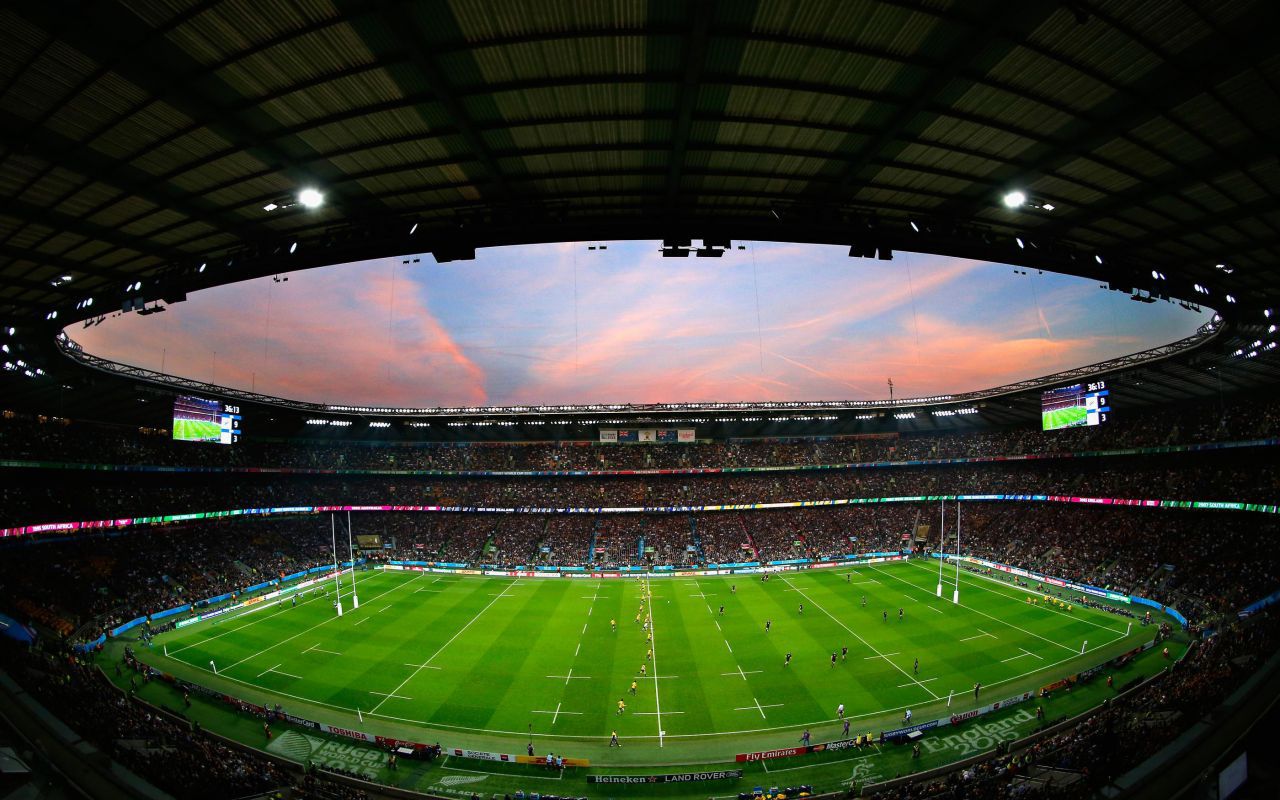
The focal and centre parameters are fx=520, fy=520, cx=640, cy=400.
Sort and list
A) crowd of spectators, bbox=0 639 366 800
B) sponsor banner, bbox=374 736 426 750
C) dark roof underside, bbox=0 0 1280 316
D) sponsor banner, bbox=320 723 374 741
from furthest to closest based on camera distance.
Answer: sponsor banner, bbox=320 723 374 741
sponsor banner, bbox=374 736 426 750
crowd of spectators, bbox=0 639 366 800
dark roof underside, bbox=0 0 1280 316

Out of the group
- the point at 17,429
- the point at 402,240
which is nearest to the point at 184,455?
the point at 17,429

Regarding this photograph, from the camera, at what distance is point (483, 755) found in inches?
861

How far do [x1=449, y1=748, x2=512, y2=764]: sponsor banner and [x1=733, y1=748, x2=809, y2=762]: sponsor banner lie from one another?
30.7 feet

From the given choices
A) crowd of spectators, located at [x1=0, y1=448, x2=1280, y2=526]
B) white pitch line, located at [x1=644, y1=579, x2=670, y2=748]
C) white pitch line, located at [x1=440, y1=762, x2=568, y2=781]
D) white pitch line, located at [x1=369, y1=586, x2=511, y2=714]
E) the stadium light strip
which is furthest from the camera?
crowd of spectators, located at [x1=0, y1=448, x2=1280, y2=526]

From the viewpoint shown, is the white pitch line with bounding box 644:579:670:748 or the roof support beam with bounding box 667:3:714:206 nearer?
the roof support beam with bounding box 667:3:714:206

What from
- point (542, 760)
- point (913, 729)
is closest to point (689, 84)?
point (542, 760)

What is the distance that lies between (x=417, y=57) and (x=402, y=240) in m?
6.33

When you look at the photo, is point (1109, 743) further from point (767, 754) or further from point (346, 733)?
point (346, 733)

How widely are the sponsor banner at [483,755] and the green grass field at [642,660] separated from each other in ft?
2.50

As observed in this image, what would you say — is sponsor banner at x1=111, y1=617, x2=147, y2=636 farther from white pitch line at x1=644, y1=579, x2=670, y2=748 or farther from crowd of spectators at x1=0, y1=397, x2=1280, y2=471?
white pitch line at x1=644, y1=579, x2=670, y2=748

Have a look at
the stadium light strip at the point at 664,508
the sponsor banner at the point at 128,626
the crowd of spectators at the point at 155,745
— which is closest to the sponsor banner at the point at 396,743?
the crowd of spectators at the point at 155,745

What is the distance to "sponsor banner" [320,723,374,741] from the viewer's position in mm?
23188

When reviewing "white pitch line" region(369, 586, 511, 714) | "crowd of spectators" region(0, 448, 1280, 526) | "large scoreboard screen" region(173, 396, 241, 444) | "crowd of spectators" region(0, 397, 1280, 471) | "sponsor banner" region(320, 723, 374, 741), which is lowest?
"white pitch line" region(369, 586, 511, 714)

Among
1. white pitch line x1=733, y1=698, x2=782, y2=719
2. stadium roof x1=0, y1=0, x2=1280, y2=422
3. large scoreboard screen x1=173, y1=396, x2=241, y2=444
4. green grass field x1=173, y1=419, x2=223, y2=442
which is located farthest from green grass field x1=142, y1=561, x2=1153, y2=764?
stadium roof x1=0, y1=0, x2=1280, y2=422
